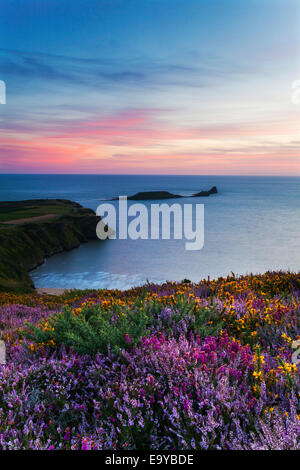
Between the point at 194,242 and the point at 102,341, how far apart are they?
73265 millimetres

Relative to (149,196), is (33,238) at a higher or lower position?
lower

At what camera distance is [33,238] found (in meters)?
58.2

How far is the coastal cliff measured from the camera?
42.9 metres
